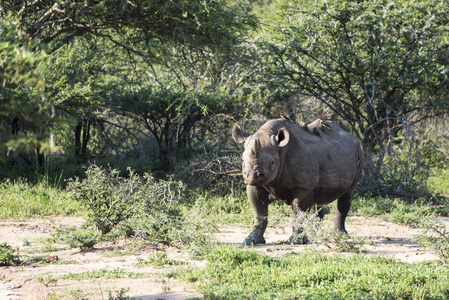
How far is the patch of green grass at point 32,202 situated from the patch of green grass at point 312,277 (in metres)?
4.62

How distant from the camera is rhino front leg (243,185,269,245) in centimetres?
743

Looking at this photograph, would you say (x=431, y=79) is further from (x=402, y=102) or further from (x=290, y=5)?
(x=290, y=5)

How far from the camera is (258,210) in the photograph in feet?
24.6

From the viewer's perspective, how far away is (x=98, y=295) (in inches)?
201

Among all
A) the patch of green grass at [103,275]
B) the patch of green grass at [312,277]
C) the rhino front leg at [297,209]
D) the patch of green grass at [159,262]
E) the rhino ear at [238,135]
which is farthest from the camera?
the rhino ear at [238,135]

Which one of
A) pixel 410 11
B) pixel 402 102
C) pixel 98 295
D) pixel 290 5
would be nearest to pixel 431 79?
pixel 402 102

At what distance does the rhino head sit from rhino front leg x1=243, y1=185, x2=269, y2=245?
56 centimetres

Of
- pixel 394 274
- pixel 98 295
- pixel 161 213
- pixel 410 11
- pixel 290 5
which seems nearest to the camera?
pixel 98 295

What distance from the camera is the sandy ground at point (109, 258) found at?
17.2ft

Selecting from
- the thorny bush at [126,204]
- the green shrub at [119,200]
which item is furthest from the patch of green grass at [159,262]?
the green shrub at [119,200]

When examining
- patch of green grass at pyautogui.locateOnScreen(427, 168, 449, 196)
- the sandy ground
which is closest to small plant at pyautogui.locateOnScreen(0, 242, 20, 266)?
the sandy ground

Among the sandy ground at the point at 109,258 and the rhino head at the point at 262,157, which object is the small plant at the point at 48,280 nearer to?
the sandy ground at the point at 109,258

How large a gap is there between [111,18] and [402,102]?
23.0 feet

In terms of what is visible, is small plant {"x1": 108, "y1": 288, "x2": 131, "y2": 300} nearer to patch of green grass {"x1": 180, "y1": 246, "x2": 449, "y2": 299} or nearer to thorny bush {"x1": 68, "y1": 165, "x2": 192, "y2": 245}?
patch of green grass {"x1": 180, "y1": 246, "x2": 449, "y2": 299}
